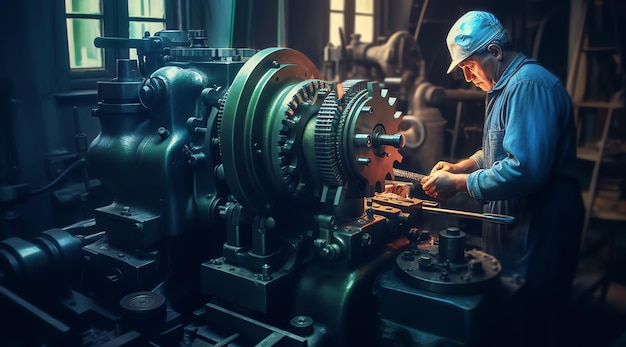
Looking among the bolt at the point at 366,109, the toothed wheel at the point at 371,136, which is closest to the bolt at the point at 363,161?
the toothed wheel at the point at 371,136

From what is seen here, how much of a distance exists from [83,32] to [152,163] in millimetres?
1299

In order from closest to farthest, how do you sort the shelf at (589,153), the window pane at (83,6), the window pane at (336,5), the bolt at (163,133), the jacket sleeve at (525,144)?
the jacket sleeve at (525,144) → the bolt at (163,133) → the window pane at (83,6) → the shelf at (589,153) → the window pane at (336,5)

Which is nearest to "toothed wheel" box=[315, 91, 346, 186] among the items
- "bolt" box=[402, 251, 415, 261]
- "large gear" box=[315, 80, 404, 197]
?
"large gear" box=[315, 80, 404, 197]

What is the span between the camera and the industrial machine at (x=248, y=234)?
1.37 metres

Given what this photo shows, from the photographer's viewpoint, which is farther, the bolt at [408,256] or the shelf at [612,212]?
the shelf at [612,212]

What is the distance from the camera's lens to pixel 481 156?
5.41 feet

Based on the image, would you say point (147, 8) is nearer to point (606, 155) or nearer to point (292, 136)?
point (292, 136)

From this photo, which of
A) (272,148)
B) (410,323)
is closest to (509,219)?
(410,323)

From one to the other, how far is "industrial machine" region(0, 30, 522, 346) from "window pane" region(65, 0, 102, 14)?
92 centimetres

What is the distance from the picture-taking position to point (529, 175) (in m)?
1.32

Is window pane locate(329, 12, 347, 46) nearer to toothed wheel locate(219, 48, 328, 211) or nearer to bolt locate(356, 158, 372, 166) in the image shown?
toothed wheel locate(219, 48, 328, 211)

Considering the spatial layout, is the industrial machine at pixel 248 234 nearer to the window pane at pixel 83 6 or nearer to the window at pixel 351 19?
the window pane at pixel 83 6

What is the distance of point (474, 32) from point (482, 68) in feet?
0.37

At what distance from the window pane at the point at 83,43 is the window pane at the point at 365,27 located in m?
2.64
